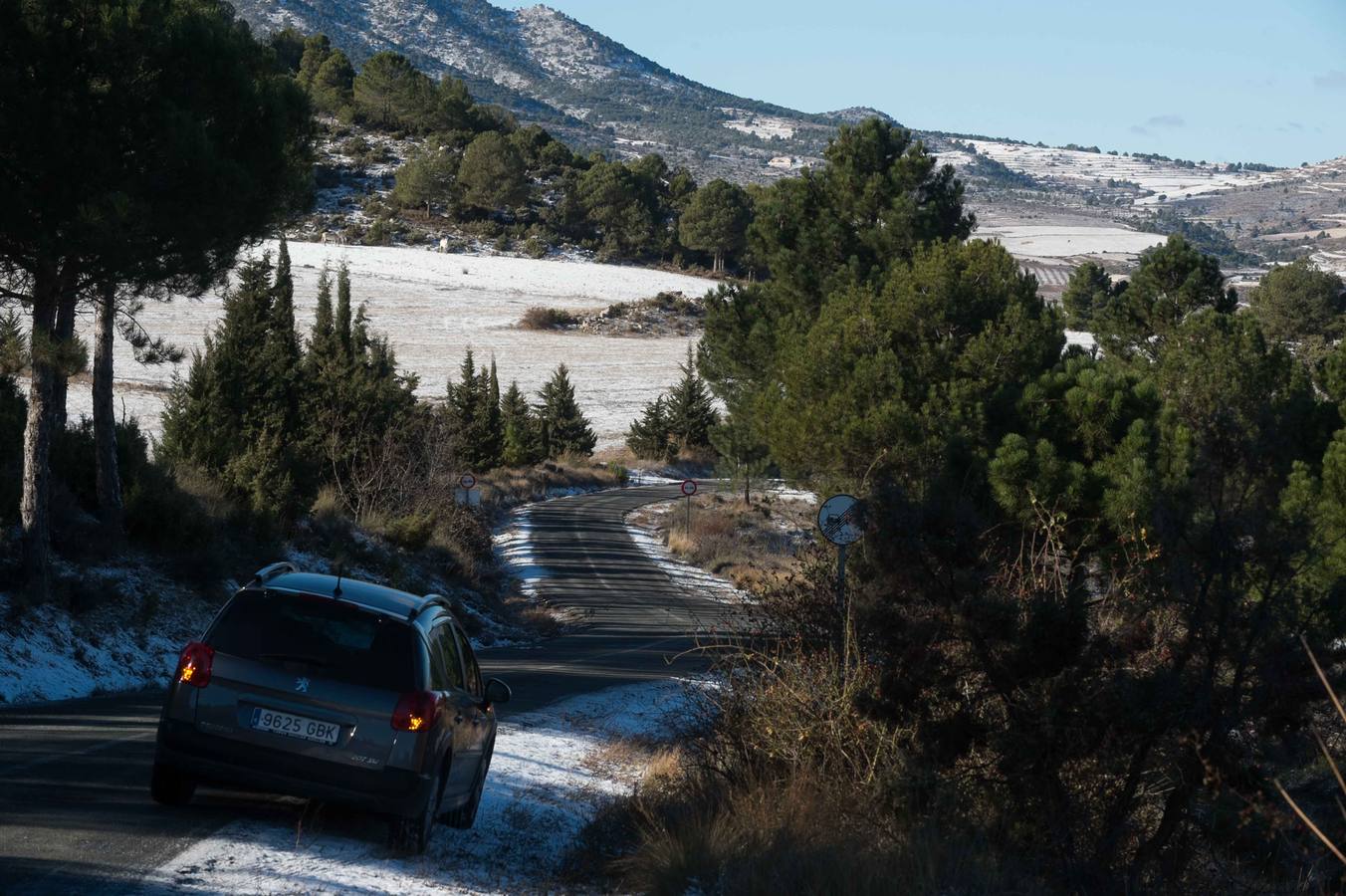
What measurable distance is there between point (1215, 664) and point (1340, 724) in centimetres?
98

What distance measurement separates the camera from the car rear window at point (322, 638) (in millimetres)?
8273

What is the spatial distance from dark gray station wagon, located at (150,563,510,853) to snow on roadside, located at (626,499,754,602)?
98.5ft

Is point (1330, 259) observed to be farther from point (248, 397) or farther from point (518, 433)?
point (248, 397)

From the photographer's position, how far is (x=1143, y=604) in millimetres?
8070

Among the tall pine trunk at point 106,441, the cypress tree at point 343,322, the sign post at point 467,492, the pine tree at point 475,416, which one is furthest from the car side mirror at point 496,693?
the pine tree at point 475,416

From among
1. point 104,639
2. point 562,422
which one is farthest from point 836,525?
point 562,422

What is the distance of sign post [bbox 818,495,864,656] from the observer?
28.7 feet

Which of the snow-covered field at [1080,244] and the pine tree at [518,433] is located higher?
the snow-covered field at [1080,244]

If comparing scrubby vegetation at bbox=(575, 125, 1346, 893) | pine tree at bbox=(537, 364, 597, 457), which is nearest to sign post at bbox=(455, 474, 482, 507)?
pine tree at bbox=(537, 364, 597, 457)

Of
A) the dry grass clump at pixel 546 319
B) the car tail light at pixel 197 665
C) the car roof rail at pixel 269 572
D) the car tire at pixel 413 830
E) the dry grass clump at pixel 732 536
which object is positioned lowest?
the dry grass clump at pixel 732 536

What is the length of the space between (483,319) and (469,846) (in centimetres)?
8879

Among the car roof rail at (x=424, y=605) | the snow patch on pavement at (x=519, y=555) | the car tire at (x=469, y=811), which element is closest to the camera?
the car roof rail at (x=424, y=605)

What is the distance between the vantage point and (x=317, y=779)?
8.06 m

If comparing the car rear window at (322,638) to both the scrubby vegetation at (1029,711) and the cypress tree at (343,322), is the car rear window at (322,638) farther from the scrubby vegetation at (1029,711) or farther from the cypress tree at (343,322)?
the cypress tree at (343,322)
